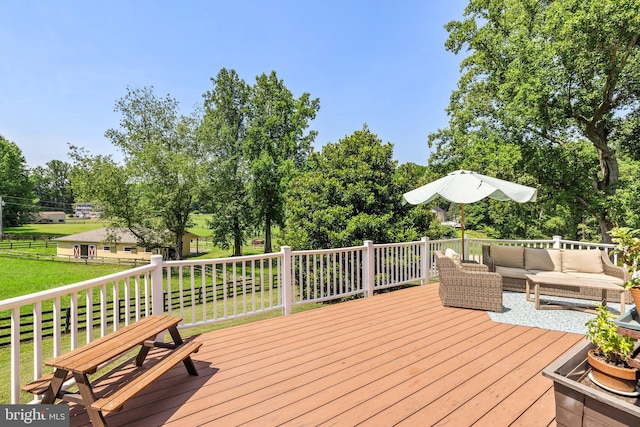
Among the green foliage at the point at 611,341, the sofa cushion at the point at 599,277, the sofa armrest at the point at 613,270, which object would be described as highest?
the green foliage at the point at 611,341

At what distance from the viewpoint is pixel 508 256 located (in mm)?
5559

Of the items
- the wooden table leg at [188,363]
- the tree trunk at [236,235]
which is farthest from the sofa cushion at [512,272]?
the tree trunk at [236,235]

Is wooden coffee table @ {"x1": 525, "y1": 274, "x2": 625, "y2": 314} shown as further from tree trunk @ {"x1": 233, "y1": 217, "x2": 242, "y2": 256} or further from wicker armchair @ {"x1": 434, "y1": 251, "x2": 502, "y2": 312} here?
Answer: tree trunk @ {"x1": 233, "y1": 217, "x2": 242, "y2": 256}

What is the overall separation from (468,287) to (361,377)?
8.78 feet

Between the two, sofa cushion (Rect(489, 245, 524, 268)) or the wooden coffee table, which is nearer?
the wooden coffee table

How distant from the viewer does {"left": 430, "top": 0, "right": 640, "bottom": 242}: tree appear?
28.1 ft

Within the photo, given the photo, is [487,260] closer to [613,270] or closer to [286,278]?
[613,270]

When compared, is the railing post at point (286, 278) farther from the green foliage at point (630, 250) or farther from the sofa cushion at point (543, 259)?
the sofa cushion at point (543, 259)

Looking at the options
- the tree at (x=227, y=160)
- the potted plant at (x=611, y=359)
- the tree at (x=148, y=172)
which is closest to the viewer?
the potted plant at (x=611, y=359)

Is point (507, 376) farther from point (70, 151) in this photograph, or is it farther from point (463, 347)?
point (70, 151)

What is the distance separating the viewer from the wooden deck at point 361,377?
207 centimetres

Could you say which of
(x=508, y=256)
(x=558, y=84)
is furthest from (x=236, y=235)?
(x=558, y=84)

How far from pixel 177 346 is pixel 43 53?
14.0 metres

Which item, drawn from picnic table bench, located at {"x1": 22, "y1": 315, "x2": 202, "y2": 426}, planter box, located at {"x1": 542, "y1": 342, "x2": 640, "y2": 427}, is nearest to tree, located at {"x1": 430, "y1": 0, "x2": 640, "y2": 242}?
planter box, located at {"x1": 542, "y1": 342, "x2": 640, "y2": 427}
